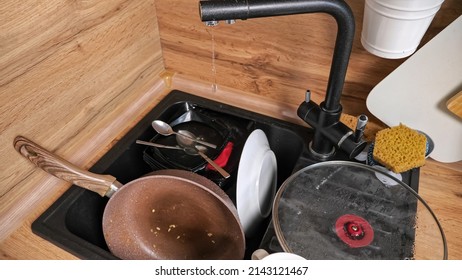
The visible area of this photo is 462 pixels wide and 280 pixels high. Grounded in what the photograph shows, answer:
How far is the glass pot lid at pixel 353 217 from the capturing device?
2.19 ft

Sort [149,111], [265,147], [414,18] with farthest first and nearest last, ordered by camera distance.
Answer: [149,111] < [265,147] < [414,18]

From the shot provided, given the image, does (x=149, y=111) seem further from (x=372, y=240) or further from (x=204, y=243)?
(x=372, y=240)

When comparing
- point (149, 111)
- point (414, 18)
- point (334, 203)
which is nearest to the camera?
point (414, 18)

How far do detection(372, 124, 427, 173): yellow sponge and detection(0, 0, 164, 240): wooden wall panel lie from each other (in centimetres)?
62

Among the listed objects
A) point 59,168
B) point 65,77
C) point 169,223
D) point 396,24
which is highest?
point 396,24

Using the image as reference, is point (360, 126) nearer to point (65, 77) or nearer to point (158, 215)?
point (158, 215)

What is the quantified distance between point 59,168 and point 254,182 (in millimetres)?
Answer: 402

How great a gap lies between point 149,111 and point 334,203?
21.6 inches

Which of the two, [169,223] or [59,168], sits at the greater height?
[59,168]

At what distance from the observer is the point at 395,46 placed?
0.65 m

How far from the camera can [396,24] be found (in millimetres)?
610

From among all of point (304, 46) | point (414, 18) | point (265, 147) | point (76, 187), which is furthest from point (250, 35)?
point (76, 187)

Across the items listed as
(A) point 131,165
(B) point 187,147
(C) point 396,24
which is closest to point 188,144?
(B) point 187,147

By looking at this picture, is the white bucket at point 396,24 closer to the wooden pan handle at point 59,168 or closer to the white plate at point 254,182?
the white plate at point 254,182
